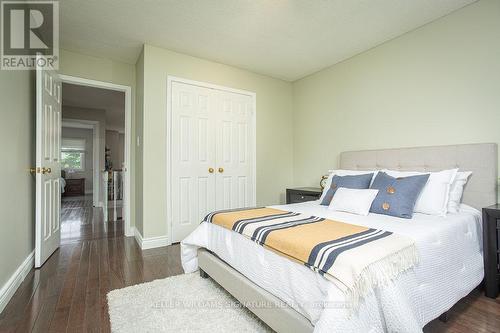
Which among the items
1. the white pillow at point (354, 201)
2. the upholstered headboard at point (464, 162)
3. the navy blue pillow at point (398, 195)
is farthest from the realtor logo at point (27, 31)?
the upholstered headboard at point (464, 162)

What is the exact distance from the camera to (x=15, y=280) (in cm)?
199

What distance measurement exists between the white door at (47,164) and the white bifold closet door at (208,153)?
1301 mm

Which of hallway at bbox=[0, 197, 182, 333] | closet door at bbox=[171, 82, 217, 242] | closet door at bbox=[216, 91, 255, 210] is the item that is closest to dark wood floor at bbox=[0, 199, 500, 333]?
hallway at bbox=[0, 197, 182, 333]

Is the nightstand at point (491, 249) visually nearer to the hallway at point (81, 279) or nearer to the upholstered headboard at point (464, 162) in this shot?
the upholstered headboard at point (464, 162)

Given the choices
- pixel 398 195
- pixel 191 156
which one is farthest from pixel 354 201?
pixel 191 156

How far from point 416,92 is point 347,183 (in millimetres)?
1320

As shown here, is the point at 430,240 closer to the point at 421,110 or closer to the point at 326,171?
the point at 421,110

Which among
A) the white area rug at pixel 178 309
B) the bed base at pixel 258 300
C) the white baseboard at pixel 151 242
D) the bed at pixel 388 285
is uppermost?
the bed at pixel 388 285

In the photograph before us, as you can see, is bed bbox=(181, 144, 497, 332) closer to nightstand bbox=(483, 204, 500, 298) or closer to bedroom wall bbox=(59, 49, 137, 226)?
nightstand bbox=(483, 204, 500, 298)

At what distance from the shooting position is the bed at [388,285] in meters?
1.14

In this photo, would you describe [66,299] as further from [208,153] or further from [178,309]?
[208,153]

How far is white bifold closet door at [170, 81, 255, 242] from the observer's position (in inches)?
131

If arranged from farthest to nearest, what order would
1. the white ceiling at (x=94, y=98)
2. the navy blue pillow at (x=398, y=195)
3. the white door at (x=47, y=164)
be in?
the white ceiling at (x=94, y=98), the white door at (x=47, y=164), the navy blue pillow at (x=398, y=195)

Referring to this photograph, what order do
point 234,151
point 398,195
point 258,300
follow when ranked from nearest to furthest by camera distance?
1. point 258,300
2. point 398,195
3. point 234,151
